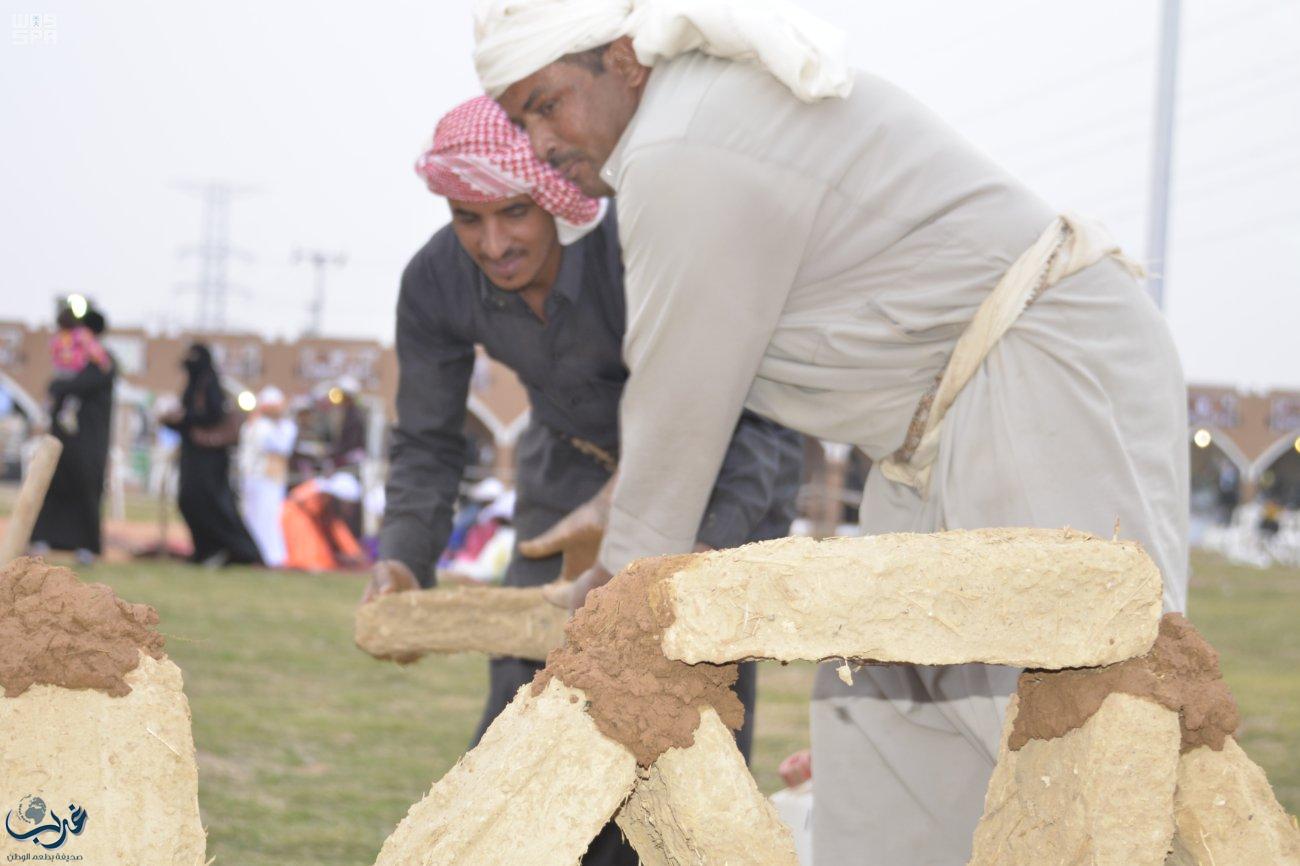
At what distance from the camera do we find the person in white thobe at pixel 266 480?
42.1ft

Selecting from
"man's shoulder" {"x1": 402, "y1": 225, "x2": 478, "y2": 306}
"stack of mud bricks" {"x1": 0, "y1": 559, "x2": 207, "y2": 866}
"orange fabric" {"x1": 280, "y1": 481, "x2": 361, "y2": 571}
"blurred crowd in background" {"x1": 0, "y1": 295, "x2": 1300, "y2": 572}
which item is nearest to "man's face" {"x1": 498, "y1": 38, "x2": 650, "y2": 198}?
"man's shoulder" {"x1": 402, "y1": 225, "x2": 478, "y2": 306}

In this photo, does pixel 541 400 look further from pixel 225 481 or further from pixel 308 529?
pixel 308 529

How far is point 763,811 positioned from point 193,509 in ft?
35.3

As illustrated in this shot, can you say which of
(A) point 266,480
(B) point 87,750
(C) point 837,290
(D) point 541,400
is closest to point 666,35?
(C) point 837,290

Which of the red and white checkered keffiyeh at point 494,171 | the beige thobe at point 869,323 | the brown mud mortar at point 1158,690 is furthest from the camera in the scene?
the red and white checkered keffiyeh at point 494,171

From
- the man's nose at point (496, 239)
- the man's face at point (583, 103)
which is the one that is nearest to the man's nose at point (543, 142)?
the man's face at point (583, 103)

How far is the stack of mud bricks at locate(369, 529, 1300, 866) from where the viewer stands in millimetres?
1770

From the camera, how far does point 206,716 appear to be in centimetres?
584

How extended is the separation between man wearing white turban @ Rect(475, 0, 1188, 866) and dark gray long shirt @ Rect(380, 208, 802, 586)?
1.92 feet

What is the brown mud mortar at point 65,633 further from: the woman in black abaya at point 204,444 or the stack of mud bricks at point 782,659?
the woman in black abaya at point 204,444

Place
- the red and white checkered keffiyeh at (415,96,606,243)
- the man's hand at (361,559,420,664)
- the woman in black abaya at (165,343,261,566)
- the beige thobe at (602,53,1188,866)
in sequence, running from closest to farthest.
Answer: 1. the beige thobe at (602,53,1188,866)
2. the red and white checkered keffiyeh at (415,96,606,243)
3. the man's hand at (361,559,420,664)
4. the woman in black abaya at (165,343,261,566)

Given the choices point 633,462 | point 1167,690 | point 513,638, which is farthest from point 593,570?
point 1167,690

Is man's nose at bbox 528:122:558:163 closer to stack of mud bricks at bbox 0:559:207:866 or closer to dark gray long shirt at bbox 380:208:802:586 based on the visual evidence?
dark gray long shirt at bbox 380:208:802:586

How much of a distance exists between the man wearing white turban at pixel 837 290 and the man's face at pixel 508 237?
0.45m
